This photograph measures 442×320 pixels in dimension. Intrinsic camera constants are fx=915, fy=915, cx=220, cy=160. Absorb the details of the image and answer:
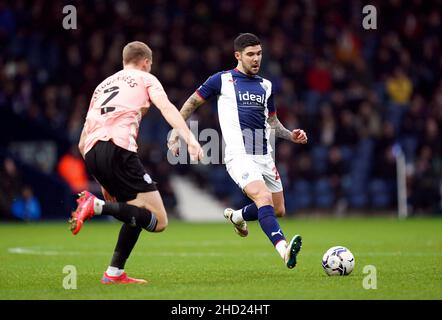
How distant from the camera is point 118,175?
8.10 meters

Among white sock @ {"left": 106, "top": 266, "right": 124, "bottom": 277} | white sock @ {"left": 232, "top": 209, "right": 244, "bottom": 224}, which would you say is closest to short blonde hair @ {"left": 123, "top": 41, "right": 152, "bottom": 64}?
white sock @ {"left": 106, "top": 266, "right": 124, "bottom": 277}

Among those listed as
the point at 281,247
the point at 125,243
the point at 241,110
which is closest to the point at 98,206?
the point at 125,243

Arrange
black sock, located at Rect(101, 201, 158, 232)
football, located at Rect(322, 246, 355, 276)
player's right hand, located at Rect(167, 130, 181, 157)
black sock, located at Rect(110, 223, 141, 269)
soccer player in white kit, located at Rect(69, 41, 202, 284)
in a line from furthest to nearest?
player's right hand, located at Rect(167, 130, 181, 157), football, located at Rect(322, 246, 355, 276), black sock, located at Rect(110, 223, 141, 269), soccer player in white kit, located at Rect(69, 41, 202, 284), black sock, located at Rect(101, 201, 158, 232)

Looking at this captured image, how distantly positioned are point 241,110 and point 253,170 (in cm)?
67

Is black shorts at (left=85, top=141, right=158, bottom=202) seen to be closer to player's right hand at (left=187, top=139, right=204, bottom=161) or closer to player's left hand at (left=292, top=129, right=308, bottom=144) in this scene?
player's right hand at (left=187, top=139, right=204, bottom=161)

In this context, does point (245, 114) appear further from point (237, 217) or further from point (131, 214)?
point (131, 214)

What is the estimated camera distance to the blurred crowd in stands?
2206cm

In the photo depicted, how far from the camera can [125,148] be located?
8.14m

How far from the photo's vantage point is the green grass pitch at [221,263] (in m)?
7.55

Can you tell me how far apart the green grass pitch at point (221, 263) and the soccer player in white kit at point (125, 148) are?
0.55 meters

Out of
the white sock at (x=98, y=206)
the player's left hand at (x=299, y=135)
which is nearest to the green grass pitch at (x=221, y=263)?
the white sock at (x=98, y=206)
